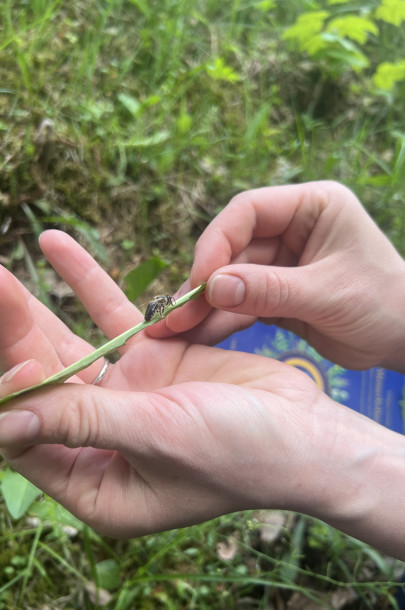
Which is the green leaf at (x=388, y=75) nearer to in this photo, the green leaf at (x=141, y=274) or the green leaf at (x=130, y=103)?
the green leaf at (x=130, y=103)

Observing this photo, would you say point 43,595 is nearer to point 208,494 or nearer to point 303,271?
point 208,494

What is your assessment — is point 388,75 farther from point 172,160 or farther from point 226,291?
point 226,291

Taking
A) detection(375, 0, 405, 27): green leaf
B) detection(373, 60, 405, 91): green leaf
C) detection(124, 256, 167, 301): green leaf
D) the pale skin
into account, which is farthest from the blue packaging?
detection(375, 0, 405, 27): green leaf

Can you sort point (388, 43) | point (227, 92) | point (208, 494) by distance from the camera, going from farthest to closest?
point (388, 43)
point (227, 92)
point (208, 494)

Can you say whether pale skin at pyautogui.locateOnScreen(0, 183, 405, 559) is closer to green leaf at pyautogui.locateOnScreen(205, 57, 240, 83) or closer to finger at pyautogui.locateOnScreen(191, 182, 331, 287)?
finger at pyautogui.locateOnScreen(191, 182, 331, 287)

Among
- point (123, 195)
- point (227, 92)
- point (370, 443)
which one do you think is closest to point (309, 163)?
point (227, 92)

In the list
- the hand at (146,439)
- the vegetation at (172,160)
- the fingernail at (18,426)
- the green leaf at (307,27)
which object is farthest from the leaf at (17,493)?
the green leaf at (307,27)
